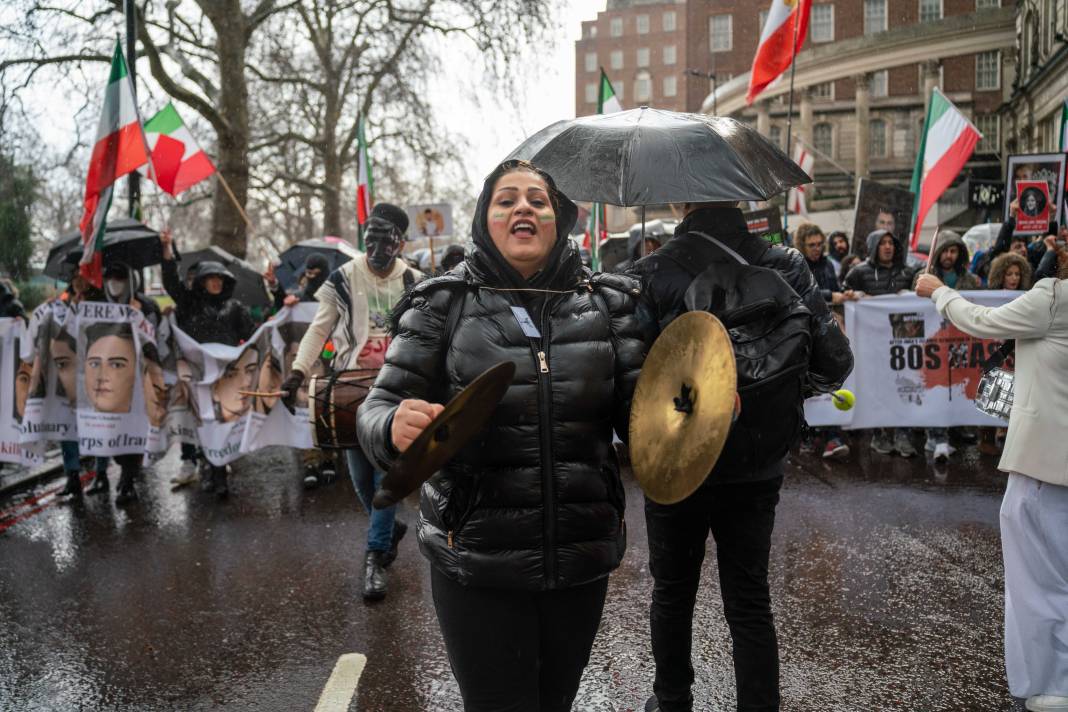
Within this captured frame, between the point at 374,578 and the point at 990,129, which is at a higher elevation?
the point at 990,129

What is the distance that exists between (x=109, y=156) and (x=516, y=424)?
251 inches

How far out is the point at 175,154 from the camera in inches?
417

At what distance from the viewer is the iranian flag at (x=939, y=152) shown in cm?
809

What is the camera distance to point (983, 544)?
18.5 ft

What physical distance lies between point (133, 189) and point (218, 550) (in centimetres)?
548

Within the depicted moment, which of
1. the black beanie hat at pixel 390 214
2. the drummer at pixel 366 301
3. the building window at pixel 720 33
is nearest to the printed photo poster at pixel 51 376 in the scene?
the drummer at pixel 366 301

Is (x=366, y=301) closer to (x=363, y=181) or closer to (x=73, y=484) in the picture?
(x=73, y=484)

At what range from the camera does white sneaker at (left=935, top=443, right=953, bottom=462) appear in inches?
319

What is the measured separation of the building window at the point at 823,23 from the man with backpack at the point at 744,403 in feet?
183

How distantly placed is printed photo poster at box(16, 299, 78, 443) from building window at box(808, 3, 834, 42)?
53.5 metres

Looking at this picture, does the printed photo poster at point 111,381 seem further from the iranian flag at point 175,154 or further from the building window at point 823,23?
the building window at point 823,23

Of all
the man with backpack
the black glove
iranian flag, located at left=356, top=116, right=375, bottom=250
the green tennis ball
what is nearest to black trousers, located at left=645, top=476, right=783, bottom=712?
the man with backpack

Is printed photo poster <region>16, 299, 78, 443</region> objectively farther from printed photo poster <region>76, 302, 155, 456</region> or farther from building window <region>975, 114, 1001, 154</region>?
building window <region>975, 114, 1001, 154</region>

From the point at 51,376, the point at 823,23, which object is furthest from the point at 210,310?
the point at 823,23
